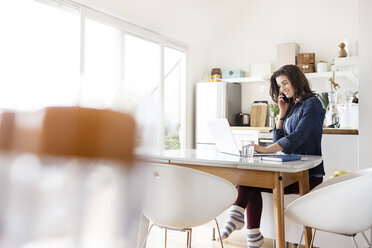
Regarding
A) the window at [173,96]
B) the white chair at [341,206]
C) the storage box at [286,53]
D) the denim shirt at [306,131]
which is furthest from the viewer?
the window at [173,96]

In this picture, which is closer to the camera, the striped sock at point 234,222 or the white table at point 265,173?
the white table at point 265,173

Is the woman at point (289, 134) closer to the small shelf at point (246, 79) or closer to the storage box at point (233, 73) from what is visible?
the small shelf at point (246, 79)

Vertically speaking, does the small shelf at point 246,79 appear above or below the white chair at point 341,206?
above

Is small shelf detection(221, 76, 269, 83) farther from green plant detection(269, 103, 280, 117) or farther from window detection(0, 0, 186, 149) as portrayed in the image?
window detection(0, 0, 186, 149)

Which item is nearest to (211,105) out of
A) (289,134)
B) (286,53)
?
(286,53)

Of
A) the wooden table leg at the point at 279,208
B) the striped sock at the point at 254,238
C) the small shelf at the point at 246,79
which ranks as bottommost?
the striped sock at the point at 254,238

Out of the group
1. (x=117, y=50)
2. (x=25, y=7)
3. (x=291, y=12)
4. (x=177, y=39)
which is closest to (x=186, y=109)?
(x=177, y=39)

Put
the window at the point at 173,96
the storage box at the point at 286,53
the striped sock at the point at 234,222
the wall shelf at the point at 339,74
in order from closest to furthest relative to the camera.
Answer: the striped sock at the point at 234,222 → the wall shelf at the point at 339,74 → the storage box at the point at 286,53 → the window at the point at 173,96

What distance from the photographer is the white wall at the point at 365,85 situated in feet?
7.89

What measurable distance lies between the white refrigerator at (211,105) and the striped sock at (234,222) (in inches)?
116

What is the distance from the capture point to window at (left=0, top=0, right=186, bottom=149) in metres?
0.35

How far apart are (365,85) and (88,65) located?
2.70 m

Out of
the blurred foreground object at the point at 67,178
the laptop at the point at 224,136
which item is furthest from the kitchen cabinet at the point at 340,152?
the blurred foreground object at the point at 67,178

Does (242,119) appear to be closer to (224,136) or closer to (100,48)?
(100,48)
